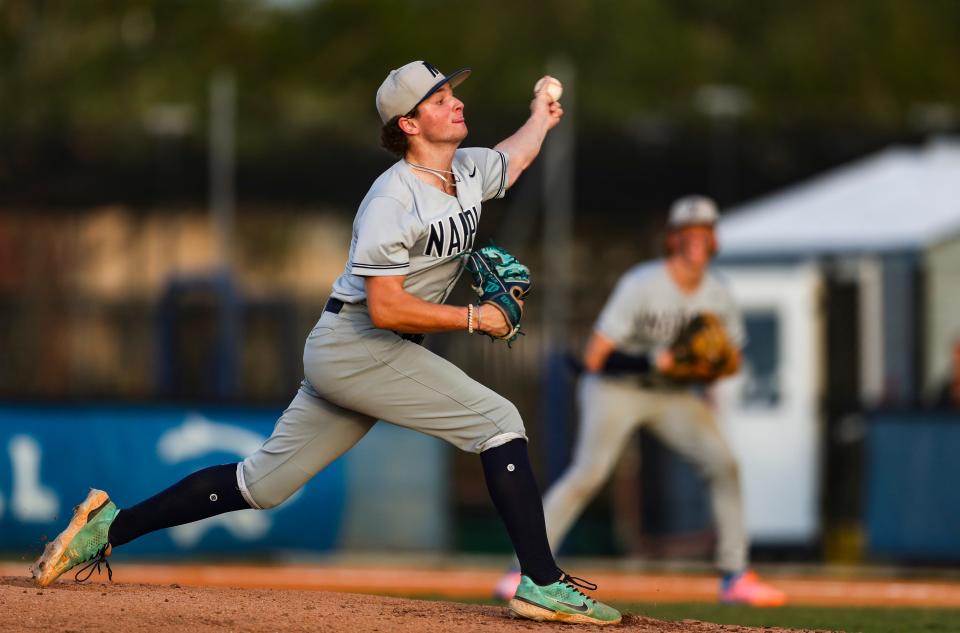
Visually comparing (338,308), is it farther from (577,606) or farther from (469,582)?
(469,582)

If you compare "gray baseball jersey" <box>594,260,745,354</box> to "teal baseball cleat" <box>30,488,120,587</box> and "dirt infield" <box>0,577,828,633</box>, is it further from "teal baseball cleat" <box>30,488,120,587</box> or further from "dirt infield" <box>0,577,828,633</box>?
"teal baseball cleat" <box>30,488,120,587</box>

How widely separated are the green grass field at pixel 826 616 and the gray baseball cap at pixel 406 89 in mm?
2695

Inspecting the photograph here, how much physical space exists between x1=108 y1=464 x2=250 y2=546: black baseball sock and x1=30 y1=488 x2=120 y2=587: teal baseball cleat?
5 cm

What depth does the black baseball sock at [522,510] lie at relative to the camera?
22.2ft

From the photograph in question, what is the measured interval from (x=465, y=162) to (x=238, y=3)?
3279 centimetres

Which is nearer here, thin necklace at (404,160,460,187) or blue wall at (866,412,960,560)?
thin necklace at (404,160,460,187)

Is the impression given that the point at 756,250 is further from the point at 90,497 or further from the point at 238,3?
the point at 238,3

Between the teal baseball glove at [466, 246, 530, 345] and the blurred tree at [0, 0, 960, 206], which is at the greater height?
the blurred tree at [0, 0, 960, 206]

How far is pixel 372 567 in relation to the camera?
45.5ft

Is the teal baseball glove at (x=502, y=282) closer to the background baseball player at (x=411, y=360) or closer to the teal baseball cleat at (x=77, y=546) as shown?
the background baseball player at (x=411, y=360)

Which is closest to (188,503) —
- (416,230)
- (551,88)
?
(416,230)

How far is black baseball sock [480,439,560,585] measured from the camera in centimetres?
677

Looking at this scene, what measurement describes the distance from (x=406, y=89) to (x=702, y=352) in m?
3.66

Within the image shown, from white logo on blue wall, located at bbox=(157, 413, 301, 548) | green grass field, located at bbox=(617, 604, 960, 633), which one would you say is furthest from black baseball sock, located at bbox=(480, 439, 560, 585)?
white logo on blue wall, located at bbox=(157, 413, 301, 548)
